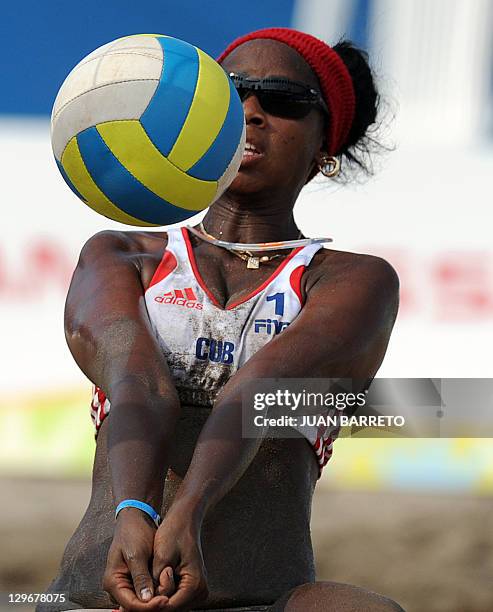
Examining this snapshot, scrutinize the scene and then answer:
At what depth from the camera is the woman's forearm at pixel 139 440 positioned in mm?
2150

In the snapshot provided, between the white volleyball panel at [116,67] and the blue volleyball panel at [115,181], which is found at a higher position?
the white volleyball panel at [116,67]

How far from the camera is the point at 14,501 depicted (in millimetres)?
5656

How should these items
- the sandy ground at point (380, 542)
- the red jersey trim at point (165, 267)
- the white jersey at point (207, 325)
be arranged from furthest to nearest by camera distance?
the sandy ground at point (380, 542)
the red jersey trim at point (165, 267)
the white jersey at point (207, 325)

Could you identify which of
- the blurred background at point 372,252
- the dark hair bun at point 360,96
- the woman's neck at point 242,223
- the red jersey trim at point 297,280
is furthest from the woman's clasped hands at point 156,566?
the blurred background at point 372,252

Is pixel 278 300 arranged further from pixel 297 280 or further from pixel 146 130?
pixel 146 130

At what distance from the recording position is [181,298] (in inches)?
101

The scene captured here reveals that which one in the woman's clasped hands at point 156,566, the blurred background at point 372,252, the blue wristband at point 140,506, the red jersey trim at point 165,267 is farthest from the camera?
the blurred background at point 372,252

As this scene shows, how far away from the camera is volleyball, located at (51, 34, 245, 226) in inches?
89.0

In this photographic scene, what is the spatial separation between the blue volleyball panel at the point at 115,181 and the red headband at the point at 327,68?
0.66 metres

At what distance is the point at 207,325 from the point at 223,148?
378 mm

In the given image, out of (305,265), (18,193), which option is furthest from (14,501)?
(305,265)

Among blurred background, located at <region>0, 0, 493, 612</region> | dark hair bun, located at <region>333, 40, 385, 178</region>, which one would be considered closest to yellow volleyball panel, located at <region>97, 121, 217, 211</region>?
dark hair bun, located at <region>333, 40, 385, 178</region>

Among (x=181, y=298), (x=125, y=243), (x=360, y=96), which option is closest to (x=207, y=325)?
(x=181, y=298)

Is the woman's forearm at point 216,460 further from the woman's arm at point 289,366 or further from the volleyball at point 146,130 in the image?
the volleyball at point 146,130
